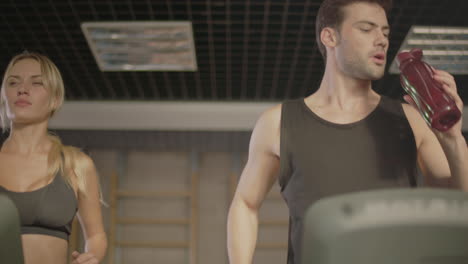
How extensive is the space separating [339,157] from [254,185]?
0.75 feet

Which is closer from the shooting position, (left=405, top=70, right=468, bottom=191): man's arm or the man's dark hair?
(left=405, top=70, right=468, bottom=191): man's arm

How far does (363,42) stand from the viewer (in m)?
1.48

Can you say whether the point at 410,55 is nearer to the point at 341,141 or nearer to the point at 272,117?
the point at 341,141

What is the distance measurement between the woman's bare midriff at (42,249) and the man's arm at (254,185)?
563mm

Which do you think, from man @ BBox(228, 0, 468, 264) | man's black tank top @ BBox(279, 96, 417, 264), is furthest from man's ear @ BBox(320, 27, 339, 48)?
man's black tank top @ BBox(279, 96, 417, 264)

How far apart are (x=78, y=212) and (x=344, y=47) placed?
0.96 metres

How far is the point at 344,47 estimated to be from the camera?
151 centimetres

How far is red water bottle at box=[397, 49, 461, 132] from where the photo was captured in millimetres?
1233

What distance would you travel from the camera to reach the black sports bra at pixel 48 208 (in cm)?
182

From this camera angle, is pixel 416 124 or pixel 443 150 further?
pixel 416 124

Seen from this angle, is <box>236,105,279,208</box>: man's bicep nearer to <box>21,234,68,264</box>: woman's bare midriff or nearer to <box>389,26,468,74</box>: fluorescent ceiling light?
<box>21,234,68,264</box>: woman's bare midriff

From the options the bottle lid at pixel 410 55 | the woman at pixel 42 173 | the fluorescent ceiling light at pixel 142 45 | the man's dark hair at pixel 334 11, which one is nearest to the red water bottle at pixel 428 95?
the bottle lid at pixel 410 55

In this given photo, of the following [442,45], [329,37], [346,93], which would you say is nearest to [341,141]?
[346,93]

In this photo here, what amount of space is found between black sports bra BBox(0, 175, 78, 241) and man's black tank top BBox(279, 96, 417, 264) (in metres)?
0.69
